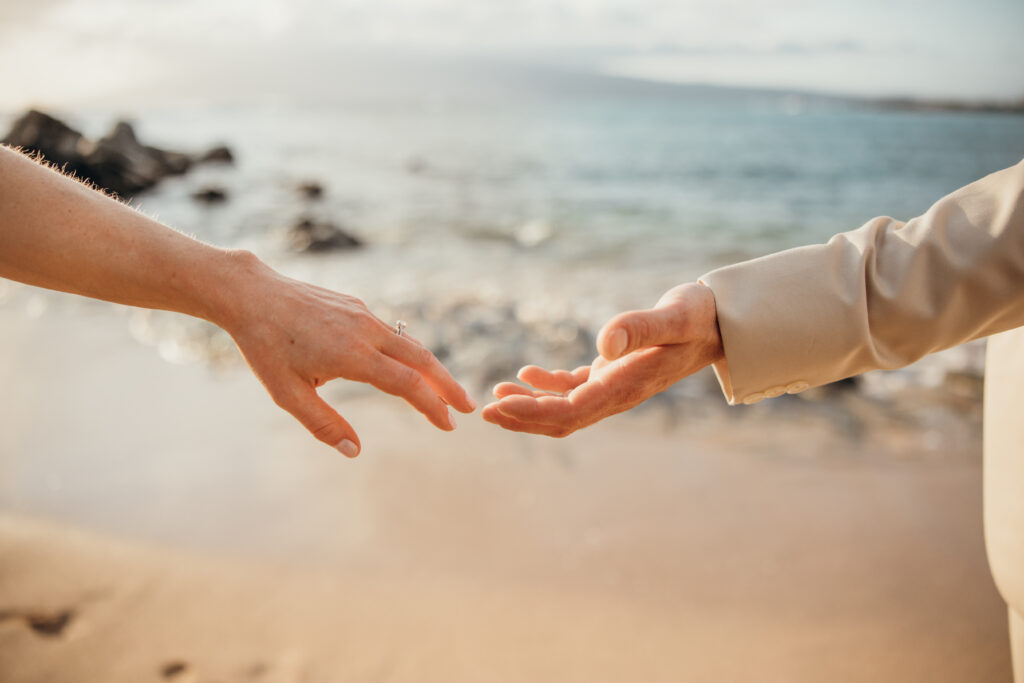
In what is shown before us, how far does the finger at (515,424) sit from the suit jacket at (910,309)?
1.50ft

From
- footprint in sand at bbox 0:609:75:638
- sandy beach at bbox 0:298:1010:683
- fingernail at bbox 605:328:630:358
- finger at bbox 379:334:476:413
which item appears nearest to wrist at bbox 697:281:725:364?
fingernail at bbox 605:328:630:358

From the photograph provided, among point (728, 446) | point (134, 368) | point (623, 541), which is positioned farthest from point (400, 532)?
point (134, 368)

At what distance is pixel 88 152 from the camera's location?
1469 cm

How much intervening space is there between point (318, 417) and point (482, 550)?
3.68ft

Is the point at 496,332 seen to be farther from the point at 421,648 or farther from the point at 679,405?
the point at 421,648

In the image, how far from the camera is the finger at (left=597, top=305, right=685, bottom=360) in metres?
1.45

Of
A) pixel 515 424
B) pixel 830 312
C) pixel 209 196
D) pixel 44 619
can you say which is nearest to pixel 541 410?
pixel 515 424

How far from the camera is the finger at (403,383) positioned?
1.66 m

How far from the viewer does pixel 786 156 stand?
28453 mm

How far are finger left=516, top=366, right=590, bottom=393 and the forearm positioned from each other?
0.82m

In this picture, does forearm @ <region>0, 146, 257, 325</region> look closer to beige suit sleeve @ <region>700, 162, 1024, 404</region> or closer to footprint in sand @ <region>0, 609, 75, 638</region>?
footprint in sand @ <region>0, 609, 75, 638</region>

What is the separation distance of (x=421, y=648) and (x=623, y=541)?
36.1 inches

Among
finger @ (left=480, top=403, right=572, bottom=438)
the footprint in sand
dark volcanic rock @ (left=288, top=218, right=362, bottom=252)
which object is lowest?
dark volcanic rock @ (left=288, top=218, right=362, bottom=252)

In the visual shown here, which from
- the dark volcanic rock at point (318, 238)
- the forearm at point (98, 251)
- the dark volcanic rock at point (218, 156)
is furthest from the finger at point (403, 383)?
the dark volcanic rock at point (218, 156)
